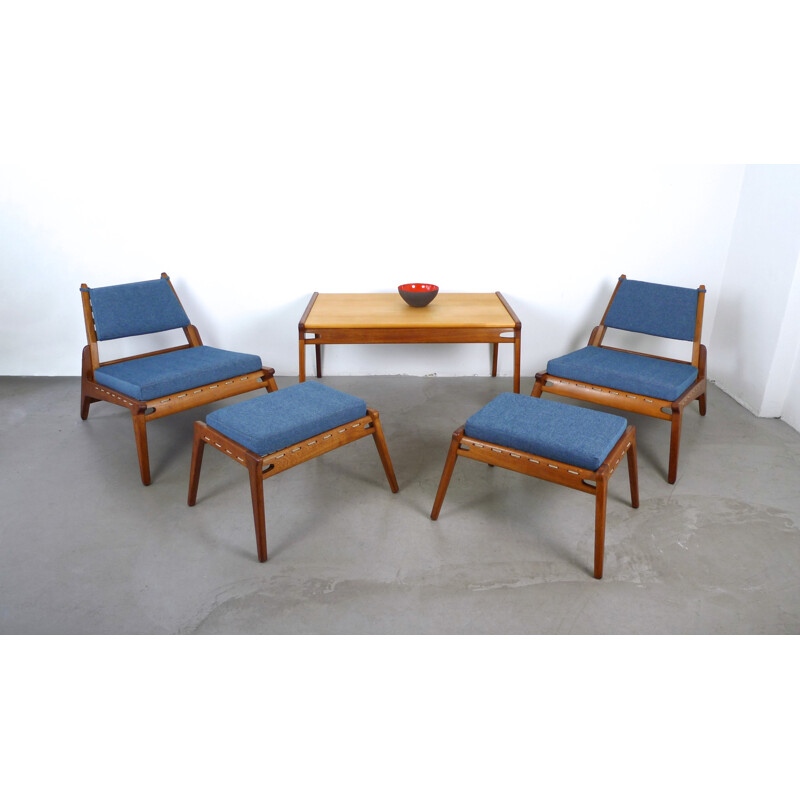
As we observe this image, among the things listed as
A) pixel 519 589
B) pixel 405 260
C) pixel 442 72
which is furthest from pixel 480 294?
pixel 519 589

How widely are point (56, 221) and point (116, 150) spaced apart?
57 centimetres

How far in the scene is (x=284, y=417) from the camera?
2.37 m

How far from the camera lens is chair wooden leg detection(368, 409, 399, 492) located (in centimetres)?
258

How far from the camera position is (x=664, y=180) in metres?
3.66

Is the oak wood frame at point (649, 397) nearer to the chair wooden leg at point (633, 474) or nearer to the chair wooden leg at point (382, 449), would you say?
the chair wooden leg at point (633, 474)

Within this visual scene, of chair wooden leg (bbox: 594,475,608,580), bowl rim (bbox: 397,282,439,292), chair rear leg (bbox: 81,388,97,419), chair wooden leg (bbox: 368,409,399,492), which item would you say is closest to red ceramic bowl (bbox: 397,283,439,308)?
bowl rim (bbox: 397,282,439,292)

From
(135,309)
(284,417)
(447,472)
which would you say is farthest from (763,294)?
(135,309)

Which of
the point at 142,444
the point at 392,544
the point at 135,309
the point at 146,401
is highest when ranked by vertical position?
the point at 135,309

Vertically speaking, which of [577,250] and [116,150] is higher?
[116,150]

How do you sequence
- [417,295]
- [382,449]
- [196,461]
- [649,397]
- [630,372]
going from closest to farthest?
[196,461]
[382,449]
[649,397]
[630,372]
[417,295]

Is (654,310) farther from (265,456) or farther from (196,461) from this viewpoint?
(196,461)

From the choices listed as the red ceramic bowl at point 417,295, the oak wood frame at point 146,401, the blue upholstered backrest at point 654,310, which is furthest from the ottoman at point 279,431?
the blue upholstered backrest at point 654,310

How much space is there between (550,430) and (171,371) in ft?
5.80

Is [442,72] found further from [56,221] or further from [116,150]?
[56,221]
